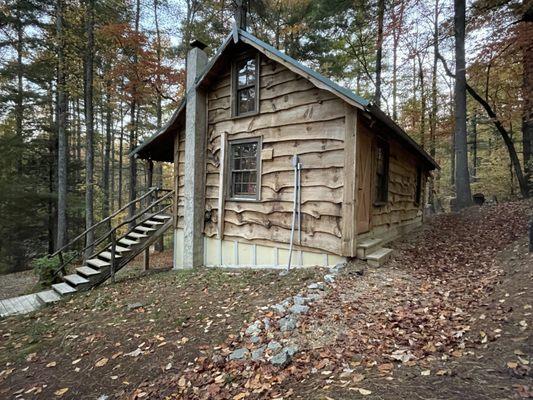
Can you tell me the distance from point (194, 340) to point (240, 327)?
2.13 ft

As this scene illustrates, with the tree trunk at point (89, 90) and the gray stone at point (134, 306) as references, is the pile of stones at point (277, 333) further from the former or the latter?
the tree trunk at point (89, 90)

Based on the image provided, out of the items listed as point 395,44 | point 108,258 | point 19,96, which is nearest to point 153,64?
point 19,96

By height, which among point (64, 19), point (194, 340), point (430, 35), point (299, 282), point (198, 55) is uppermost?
point (430, 35)

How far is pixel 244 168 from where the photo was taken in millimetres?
7664

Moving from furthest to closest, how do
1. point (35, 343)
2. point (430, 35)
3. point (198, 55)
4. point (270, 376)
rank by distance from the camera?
1. point (430, 35)
2. point (198, 55)
3. point (35, 343)
4. point (270, 376)

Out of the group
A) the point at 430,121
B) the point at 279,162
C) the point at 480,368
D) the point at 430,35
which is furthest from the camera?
the point at 430,121

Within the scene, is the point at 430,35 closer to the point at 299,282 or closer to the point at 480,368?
the point at 299,282

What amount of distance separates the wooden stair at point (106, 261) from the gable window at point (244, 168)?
2910 millimetres

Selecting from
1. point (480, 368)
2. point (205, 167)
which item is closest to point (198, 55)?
point (205, 167)

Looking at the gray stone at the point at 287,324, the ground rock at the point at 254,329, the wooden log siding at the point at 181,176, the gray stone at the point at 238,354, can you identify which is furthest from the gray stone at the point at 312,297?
the wooden log siding at the point at 181,176

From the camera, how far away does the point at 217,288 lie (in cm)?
581

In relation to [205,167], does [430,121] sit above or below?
above

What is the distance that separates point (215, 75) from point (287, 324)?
693cm

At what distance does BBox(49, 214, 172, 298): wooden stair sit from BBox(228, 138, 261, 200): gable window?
2910mm
